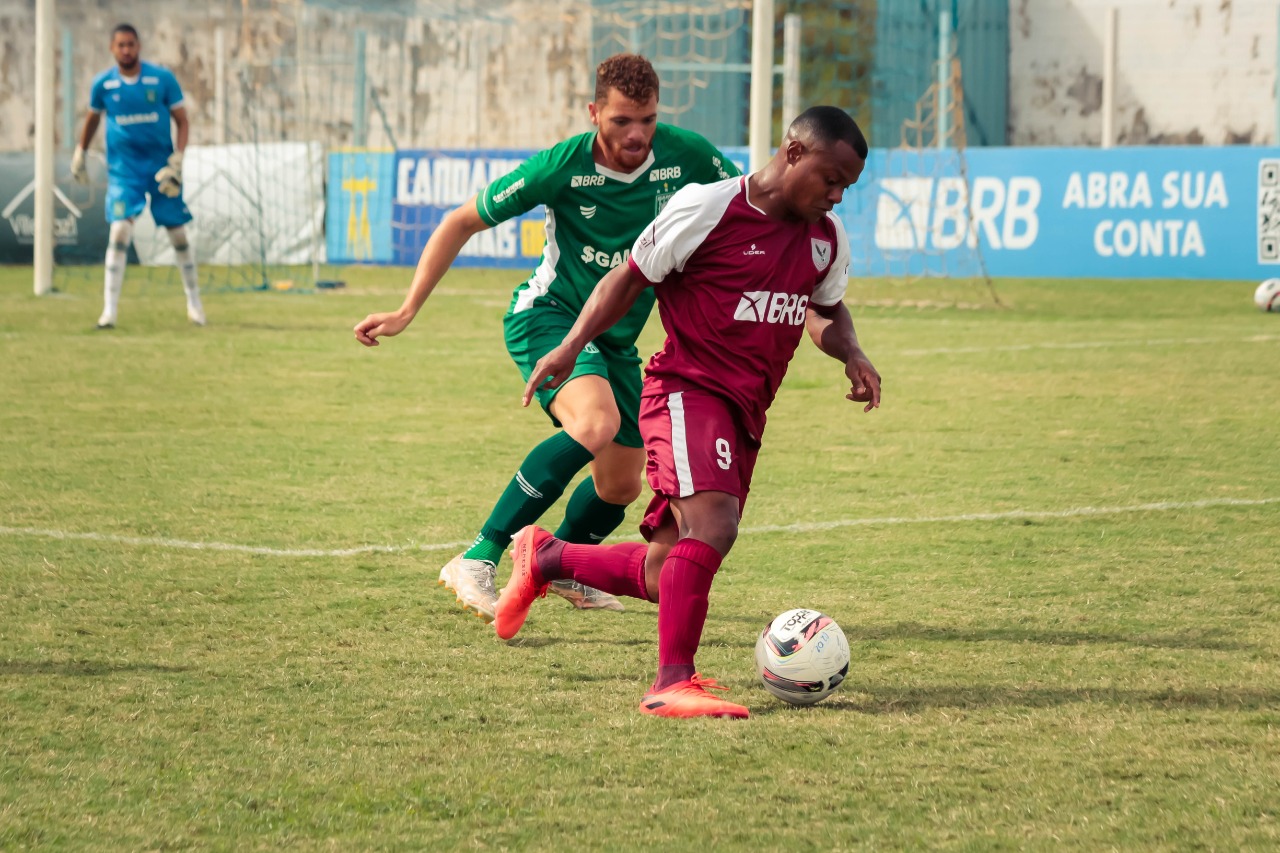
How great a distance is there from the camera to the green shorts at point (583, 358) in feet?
17.4

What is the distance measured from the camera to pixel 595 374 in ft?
17.1

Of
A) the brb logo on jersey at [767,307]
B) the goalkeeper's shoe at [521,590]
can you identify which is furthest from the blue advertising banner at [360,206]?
the brb logo on jersey at [767,307]

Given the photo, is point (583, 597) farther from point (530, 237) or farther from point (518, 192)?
point (530, 237)

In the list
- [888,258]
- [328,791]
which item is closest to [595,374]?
[328,791]

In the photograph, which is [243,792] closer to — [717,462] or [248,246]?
[717,462]

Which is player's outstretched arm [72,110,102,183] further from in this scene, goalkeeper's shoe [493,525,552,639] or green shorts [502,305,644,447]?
goalkeeper's shoe [493,525,552,639]

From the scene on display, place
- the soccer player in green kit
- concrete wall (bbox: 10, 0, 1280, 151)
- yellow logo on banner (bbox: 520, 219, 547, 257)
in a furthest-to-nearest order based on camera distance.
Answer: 1. concrete wall (bbox: 10, 0, 1280, 151)
2. yellow logo on banner (bbox: 520, 219, 547, 257)
3. the soccer player in green kit

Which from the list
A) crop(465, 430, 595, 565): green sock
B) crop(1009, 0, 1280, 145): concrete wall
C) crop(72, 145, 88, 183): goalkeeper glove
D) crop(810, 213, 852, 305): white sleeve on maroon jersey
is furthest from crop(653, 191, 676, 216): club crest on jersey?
crop(1009, 0, 1280, 145): concrete wall

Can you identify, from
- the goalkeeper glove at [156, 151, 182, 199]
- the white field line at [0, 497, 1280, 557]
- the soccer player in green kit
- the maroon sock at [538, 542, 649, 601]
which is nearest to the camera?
the maroon sock at [538, 542, 649, 601]

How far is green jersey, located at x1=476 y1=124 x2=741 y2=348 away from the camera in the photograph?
532cm

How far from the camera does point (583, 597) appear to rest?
5309 millimetres

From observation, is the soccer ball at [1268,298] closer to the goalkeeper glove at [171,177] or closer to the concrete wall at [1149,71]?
the goalkeeper glove at [171,177]

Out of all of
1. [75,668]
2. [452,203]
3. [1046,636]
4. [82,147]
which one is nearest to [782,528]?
[1046,636]

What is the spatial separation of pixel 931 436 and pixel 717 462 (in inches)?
186
